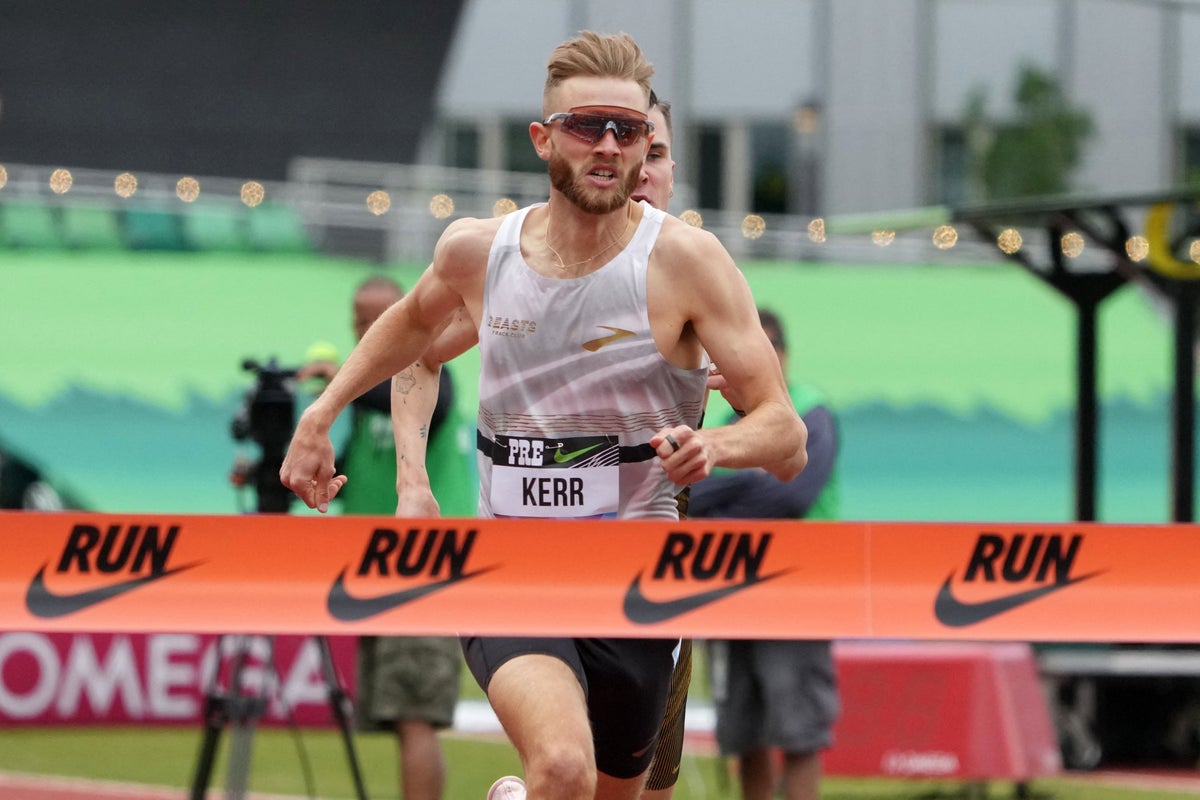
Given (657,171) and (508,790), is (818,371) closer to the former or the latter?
(657,171)

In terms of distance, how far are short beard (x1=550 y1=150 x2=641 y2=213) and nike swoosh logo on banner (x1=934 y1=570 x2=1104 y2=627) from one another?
51.3 inches

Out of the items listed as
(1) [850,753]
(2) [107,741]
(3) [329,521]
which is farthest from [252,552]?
(2) [107,741]

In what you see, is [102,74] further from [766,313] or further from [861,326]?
[766,313]

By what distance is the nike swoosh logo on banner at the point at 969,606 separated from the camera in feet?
16.1

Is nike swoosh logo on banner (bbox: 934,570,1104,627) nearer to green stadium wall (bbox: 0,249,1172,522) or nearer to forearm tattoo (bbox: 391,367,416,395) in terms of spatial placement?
forearm tattoo (bbox: 391,367,416,395)

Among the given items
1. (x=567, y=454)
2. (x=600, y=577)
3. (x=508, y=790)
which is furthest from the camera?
(x=508, y=790)

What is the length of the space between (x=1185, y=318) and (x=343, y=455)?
5.12 m

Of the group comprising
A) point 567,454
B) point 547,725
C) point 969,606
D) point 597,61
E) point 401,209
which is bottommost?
point 547,725

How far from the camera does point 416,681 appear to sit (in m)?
7.42

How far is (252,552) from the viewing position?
15.9 feet

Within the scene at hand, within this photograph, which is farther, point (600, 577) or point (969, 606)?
point (969, 606)

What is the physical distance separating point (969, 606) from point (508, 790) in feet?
4.14

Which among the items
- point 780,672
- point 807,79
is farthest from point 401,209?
point 780,672

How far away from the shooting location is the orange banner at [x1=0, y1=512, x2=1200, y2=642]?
15.6 ft
